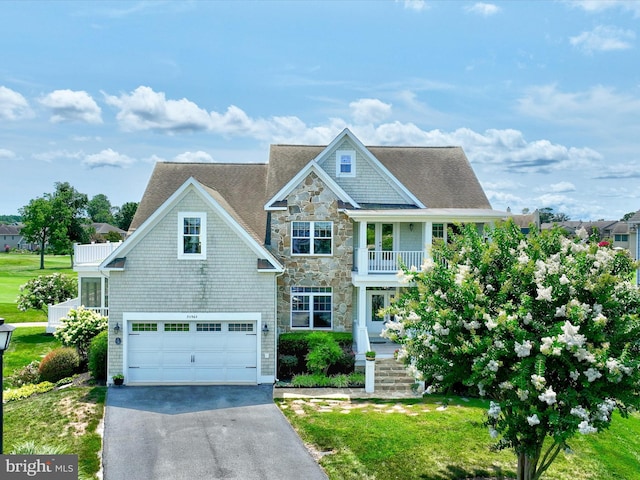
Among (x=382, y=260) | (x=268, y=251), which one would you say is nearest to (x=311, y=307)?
(x=382, y=260)

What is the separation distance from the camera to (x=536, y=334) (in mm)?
8867

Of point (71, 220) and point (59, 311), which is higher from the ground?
point (71, 220)

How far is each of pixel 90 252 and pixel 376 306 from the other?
42.0 feet

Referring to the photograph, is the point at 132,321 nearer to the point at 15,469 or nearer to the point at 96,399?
the point at 96,399

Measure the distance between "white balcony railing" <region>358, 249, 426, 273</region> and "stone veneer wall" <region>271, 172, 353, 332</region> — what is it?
0.89 metres

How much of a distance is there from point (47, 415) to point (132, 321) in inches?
169

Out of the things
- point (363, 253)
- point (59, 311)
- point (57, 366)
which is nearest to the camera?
point (57, 366)

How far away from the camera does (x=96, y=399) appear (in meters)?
17.3

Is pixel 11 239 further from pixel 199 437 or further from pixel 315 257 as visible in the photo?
pixel 199 437

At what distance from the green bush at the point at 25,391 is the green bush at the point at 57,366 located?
764 mm

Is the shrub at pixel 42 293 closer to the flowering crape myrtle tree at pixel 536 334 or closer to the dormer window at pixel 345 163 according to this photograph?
the dormer window at pixel 345 163

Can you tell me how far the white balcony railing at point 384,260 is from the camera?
21433 mm

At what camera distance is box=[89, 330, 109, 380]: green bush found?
63.8ft

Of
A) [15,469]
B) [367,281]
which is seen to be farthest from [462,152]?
[15,469]
